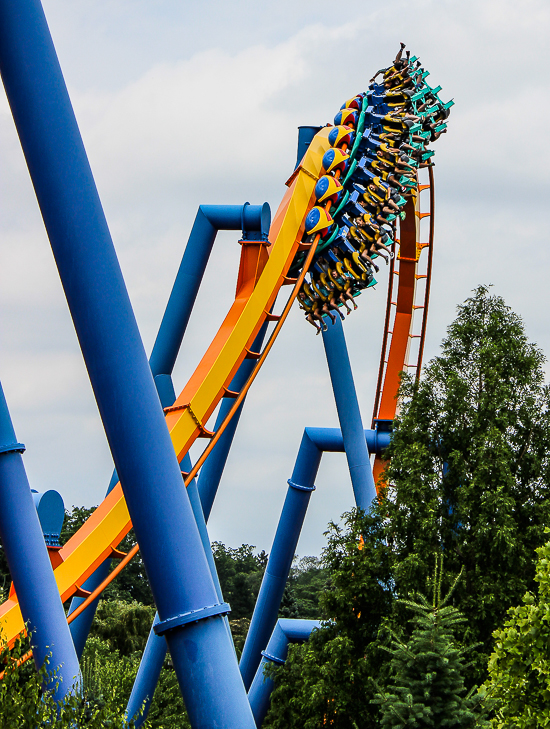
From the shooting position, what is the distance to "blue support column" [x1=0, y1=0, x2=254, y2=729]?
4.35 meters

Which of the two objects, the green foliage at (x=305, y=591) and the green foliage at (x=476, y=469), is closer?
the green foliage at (x=476, y=469)

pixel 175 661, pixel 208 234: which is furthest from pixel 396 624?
pixel 175 661

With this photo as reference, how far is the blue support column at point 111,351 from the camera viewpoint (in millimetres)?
4352

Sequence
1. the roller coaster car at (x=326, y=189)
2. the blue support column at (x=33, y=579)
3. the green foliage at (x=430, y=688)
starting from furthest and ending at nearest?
1. the roller coaster car at (x=326, y=189)
2. the green foliage at (x=430, y=688)
3. the blue support column at (x=33, y=579)

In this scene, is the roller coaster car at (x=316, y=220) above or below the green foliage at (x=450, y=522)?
above

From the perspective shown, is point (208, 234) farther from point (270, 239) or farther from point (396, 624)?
point (396, 624)

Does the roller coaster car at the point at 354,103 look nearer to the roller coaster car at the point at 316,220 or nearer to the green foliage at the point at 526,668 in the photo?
the roller coaster car at the point at 316,220

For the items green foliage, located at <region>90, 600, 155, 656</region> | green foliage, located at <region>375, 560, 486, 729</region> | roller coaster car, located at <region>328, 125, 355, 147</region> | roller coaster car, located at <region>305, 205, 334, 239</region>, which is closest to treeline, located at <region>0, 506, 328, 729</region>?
green foliage, located at <region>90, 600, 155, 656</region>

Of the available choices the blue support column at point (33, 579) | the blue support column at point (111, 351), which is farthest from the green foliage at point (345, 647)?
the blue support column at point (111, 351)

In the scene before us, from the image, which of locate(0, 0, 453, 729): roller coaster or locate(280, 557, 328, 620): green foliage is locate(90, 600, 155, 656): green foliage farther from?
locate(0, 0, 453, 729): roller coaster

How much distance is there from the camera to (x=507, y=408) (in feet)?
42.1

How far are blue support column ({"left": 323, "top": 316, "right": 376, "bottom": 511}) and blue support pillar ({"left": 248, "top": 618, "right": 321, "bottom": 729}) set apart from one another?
2270 mm

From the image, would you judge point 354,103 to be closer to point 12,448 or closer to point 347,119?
point 347,119

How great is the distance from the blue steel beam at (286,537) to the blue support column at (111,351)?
9825mm
